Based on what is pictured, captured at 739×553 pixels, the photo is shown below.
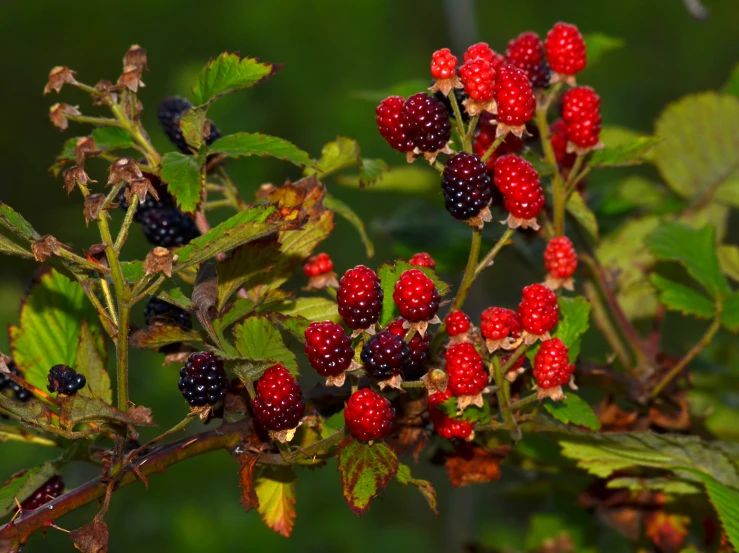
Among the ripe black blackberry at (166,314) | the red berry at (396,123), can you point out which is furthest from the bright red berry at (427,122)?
the ripe black blackberry at (166,314)

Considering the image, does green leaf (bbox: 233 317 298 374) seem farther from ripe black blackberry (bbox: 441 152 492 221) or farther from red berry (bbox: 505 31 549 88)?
red berry (bbox: 505 31 549 88)

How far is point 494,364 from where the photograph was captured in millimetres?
634

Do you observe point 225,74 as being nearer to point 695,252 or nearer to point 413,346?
point 413,346

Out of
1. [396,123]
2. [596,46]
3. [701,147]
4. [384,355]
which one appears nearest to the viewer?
[384,355]

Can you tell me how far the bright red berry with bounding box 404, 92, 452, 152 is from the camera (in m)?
0.60

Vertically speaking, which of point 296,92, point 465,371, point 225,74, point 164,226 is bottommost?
point 296,92

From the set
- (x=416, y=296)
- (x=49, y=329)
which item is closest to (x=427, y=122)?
(x=416, y=296)

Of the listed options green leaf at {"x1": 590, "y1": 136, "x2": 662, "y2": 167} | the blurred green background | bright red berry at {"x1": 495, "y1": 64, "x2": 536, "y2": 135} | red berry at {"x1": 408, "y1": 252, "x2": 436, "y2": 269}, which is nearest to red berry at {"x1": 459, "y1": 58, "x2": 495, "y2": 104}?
bright red berry at {"x1": 495, "y1": 64, "x2": 536, "y2": 135}

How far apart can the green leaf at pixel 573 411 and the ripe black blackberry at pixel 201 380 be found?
30 centimetres

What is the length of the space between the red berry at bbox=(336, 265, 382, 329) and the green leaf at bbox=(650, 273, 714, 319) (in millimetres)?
473

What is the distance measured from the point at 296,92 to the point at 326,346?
10.4ft

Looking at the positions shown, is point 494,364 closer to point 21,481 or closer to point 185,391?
point 185,391

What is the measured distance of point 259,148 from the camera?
659 mm

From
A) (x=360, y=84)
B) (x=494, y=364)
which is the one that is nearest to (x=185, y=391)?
(x=494, y=364)
